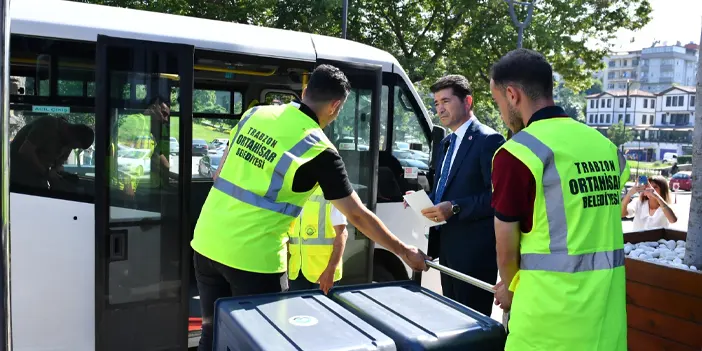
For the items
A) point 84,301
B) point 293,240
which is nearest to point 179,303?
point 84,301

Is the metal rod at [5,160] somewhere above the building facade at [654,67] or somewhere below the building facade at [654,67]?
below

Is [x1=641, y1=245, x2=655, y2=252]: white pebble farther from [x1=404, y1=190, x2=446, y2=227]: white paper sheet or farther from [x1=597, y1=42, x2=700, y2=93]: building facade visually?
[x1=597, y1=42, x2=700, y2=93]: building facade

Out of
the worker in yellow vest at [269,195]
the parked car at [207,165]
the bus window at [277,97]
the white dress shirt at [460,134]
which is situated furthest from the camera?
the bus window at [277,97]

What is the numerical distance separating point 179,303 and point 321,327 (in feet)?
7.25

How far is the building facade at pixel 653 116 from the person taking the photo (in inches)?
3290

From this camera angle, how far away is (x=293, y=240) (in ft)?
13.4

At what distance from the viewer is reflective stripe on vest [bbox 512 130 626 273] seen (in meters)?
2.02

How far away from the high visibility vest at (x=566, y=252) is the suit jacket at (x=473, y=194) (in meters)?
1.30

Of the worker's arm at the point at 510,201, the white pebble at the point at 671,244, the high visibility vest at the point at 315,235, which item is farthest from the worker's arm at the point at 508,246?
the white pebble at the point at 671,244

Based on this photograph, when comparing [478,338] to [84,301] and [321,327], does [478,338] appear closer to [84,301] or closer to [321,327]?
[321,327]

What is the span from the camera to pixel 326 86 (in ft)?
9.45

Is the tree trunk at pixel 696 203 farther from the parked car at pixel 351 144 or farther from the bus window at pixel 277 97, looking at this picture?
the bus window at pixel 277 97

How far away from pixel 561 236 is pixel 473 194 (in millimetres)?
1484

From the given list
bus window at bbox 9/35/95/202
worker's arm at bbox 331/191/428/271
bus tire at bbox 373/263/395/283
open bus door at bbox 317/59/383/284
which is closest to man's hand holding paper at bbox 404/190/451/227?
worker's arm at bbox 331/191/428/271
